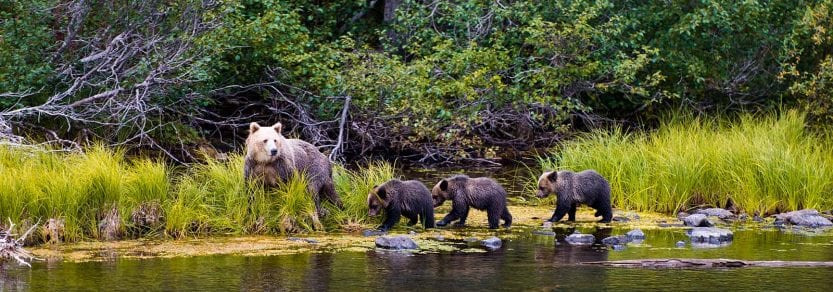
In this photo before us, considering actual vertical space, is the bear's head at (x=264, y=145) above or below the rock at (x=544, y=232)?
above

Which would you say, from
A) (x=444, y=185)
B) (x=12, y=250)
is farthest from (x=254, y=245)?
(x=444, y=185)

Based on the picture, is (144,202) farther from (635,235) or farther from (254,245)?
(635,235)

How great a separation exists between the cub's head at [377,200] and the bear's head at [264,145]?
95 cm

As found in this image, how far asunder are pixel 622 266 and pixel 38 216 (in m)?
4.99

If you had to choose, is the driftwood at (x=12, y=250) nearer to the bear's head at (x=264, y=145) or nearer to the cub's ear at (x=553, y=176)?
the bear's head at (x=264, y=145)

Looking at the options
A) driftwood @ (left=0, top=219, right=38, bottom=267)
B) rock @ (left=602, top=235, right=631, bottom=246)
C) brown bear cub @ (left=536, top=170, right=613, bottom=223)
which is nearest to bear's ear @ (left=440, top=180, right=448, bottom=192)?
brown bear cub @ (left=536, top=170, right=613, bottom=223)

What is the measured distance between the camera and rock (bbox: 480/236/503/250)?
35.9ft

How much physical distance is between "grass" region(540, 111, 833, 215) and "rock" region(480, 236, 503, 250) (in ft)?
11.2

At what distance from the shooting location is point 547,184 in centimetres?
1302

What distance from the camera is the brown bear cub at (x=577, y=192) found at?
502 inches

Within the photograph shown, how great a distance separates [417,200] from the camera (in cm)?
1186

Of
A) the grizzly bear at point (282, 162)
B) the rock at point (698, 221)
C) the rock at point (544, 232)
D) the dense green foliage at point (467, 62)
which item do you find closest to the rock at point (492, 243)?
the rock at point (544, 232)

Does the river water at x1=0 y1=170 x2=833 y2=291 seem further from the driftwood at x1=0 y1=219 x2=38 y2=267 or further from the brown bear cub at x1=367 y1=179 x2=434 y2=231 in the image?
the brown bear cub at x1=367 y1=179 x2=434 y2=231

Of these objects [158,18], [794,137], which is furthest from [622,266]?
[158,18]
